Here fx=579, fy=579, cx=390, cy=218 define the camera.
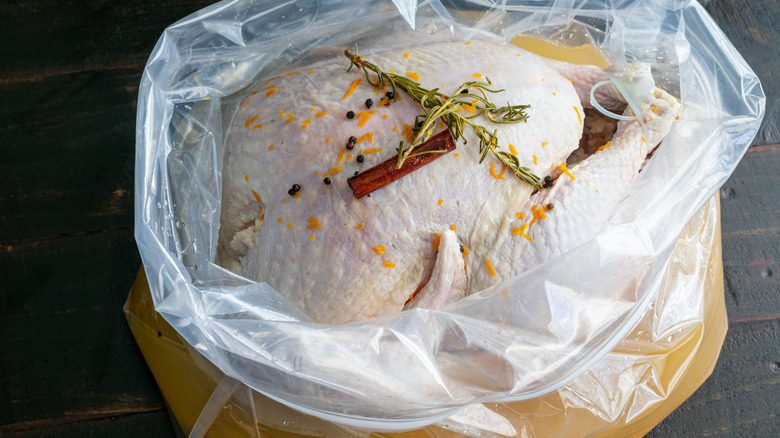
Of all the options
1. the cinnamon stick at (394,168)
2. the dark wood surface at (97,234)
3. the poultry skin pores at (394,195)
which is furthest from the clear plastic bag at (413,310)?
the dark wood surface at (97,234)

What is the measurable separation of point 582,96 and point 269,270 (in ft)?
1.79

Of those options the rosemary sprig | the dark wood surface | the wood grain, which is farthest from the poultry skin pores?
the wood grain

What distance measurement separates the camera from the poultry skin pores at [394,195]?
0.73m

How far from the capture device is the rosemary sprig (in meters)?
0.72

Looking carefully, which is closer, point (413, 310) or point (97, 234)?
point (413, 310)

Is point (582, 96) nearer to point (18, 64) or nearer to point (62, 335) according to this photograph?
point (62, 335)

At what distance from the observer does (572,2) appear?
3.02ft

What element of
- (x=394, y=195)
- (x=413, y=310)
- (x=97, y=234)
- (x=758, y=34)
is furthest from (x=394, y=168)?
(x=758, y=34)

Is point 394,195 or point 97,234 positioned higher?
point 394,195

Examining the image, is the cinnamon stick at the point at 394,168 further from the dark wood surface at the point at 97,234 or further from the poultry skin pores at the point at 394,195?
the dark wood surface at the point at 97,234

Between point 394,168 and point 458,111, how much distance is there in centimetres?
12

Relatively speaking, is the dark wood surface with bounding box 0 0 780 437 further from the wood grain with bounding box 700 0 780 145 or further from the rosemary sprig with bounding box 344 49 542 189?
the rosemary sprig with bounding box 344 49 542 189

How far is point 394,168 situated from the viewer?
713 millimetres

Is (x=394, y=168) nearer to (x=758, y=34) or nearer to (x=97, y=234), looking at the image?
(x=97, y=234)
